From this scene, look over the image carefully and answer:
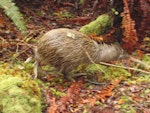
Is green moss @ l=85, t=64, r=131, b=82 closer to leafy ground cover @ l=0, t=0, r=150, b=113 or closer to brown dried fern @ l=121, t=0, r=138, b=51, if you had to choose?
leafy ground cover @ l=0, t=0, r=150, b=113

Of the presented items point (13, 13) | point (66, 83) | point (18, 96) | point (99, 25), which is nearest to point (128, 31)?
point (99, 25)

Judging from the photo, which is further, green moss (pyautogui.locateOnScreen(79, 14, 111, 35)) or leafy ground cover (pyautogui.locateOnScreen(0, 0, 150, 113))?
green moss (pyautogui.locateOnScreen(79, 14, 111, 35))

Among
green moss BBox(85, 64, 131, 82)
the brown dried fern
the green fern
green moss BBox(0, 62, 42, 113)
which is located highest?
the green fern

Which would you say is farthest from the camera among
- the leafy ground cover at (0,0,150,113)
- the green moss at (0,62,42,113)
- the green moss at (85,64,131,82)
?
the green moss at (85,64,131,82)

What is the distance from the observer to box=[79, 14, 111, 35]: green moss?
572 centimetres

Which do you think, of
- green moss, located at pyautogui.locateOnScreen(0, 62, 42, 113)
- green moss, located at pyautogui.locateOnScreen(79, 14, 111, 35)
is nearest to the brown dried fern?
green moss, located at pyautogui.locateOnScreen(79, 14, 111, 35)

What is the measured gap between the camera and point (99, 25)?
581cm

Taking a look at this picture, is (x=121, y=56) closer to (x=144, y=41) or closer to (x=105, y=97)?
(x=105, y=97)

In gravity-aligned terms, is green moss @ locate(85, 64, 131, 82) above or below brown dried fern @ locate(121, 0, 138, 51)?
below

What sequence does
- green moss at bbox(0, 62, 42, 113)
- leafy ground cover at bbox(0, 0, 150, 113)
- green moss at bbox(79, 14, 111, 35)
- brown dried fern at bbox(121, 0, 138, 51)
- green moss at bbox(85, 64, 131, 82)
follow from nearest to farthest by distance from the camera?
green moss at bbox(0, 62, 42, 113) → leafy ground cover at bbox(0, 0, 150, 113) → green moss at bbox(85, 64, 131, 82) → brown dried fern at bbox(121, 0, 138, 51) → green moss at bbox(79, 14, 111, 35)

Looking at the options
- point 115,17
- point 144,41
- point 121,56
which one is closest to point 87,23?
point 115,17

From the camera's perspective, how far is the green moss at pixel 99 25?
572cm

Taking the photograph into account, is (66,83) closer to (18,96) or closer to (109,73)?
(109,73)

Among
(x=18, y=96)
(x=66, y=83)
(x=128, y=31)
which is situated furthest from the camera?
(x=128, y=31)
